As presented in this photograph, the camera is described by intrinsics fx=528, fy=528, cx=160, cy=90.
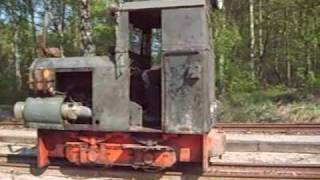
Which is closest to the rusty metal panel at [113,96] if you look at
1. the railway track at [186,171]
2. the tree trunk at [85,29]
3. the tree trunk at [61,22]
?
the railway track at [186,171]

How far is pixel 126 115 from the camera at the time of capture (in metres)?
7.13

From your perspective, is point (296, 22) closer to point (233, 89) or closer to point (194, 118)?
point (233, 89)

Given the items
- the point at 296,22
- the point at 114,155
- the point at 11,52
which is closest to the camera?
the point at 114,155

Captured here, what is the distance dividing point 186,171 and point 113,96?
159cm

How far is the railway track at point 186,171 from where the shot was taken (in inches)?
289

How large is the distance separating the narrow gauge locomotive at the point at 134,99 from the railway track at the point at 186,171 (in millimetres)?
233

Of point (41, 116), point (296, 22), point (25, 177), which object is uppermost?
point (296, 22)

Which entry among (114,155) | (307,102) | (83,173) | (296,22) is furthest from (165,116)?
(296,22)

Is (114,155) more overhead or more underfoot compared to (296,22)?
more underfoot

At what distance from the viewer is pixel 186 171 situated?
769cm

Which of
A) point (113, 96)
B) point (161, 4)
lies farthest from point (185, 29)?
point (113, 96)

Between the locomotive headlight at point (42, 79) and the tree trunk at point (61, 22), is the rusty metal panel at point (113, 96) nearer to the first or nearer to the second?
the locomotive headlight at point (42, 79)

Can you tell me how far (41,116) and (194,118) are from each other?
2.22 meters

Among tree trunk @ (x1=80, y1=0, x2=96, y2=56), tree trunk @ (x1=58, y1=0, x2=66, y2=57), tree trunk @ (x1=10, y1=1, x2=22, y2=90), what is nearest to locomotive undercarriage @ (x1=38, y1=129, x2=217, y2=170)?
tree trunk @ (x1=80, y1=0, x2=96, y2=56)
